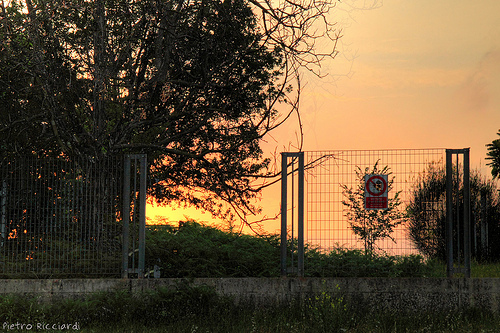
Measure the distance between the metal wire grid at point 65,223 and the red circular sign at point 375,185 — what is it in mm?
5014

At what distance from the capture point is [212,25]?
15.1m

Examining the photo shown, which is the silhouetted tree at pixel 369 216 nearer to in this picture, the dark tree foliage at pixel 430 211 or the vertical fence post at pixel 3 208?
the dark tree foliage at pixel 430 211

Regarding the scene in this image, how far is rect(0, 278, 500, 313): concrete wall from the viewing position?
373 inches

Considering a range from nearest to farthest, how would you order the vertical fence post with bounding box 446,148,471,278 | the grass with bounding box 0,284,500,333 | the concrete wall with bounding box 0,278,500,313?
the grass with bounding box 0,284,500,333, the concrete wall with bounding box 0,278,500,313, the vertical fence post with bounding box 446,148,471,278

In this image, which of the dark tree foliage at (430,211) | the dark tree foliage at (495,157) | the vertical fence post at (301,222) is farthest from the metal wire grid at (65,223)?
the dark tree foliage at (495,157)

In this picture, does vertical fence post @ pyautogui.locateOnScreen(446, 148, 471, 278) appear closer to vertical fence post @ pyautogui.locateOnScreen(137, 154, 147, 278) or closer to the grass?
the grass

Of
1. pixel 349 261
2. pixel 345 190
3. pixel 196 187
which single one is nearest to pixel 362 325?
pixel 349 261

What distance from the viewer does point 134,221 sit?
9797 millimetres

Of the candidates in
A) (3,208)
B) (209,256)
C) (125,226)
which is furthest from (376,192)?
(3,208)

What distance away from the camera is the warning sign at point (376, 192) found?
9836 millimetres

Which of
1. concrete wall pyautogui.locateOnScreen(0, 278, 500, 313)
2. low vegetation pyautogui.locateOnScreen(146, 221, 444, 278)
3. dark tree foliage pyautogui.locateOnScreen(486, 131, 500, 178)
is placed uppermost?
dark tree foliage pyautogui.locateOnScreen(486, 131, 500, 178)

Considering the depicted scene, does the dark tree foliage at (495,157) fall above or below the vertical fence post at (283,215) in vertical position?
above

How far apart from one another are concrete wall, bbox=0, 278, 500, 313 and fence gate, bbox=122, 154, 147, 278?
367 mm

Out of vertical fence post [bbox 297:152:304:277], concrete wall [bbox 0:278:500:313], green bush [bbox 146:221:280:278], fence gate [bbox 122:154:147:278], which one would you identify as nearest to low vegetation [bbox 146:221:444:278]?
green bush [bbox 146:221:280:278]
